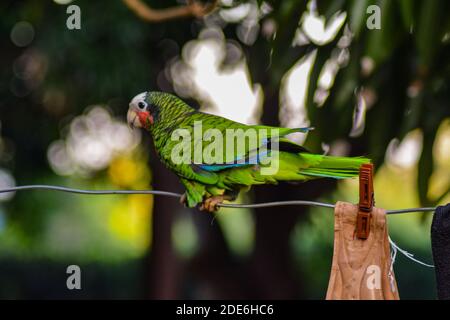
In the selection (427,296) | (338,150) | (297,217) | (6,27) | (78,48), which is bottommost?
(427,296)

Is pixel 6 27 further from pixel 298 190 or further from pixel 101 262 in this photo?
pixel 101 262

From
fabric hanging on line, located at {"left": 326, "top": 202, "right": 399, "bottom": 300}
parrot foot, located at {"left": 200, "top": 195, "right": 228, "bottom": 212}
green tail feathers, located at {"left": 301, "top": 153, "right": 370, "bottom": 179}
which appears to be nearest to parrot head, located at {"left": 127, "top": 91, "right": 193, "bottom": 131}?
parrot foot, located at {"left": 200, "top": 195, "right": 228, "bottom": 212}

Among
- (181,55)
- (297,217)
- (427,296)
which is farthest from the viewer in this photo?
(427,296)

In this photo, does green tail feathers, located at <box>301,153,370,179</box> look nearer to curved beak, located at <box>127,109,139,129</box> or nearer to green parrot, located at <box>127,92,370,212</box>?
green parrot, located at <box>127,92,370,212</box>

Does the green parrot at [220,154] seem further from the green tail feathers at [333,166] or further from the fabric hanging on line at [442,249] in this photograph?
the fabric hanging on line at [442,249]

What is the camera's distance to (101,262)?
7.97 meters

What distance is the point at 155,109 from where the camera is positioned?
4.51ft

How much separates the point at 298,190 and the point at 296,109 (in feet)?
4.25

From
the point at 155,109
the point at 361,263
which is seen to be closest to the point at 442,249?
the point at 361,263

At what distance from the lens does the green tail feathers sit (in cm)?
121

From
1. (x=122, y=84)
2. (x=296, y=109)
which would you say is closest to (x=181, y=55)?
(x=122, y=84)

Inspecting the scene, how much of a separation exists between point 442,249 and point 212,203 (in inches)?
17.9

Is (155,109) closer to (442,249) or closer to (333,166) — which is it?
(333,166)

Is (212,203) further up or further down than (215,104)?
further down
